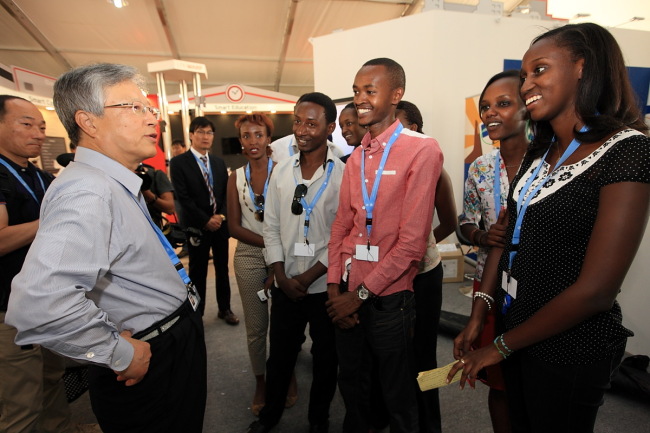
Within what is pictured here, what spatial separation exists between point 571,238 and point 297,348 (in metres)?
1.48

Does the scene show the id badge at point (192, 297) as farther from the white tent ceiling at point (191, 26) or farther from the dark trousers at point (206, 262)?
the white tent ceiling at point (191, 26)

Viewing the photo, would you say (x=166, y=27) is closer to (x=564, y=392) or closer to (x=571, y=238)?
(x=571, y=238)

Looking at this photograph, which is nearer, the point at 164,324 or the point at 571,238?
the point at 571,238

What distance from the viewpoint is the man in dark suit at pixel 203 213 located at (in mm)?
3387

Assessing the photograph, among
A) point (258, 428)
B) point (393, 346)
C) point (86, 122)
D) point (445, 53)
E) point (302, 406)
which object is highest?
point (445, 53)

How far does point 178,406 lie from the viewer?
1.20m

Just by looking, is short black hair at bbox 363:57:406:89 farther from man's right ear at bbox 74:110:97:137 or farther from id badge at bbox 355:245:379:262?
man's right ear at bbox 74:110:97:137

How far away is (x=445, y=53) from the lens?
4.36 m

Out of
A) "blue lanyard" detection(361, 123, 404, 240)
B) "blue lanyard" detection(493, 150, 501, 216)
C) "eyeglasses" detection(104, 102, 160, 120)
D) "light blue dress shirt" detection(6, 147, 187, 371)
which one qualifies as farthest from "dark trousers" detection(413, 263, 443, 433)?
"eyeglasses" detection(104, 102, 160, 120)

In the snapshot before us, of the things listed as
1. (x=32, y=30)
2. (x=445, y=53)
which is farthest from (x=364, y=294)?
(x=32, y=30)

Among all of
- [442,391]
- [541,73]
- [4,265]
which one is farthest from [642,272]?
[4,265]

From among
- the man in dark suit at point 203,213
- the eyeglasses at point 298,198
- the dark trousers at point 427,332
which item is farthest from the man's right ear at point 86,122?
the man in dark suit at point 203,213

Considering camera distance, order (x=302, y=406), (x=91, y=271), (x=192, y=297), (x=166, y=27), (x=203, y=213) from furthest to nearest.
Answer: (x=166, y=27), (x=203, y=213), (x=302, y=406), (x=192, y=297), (x=91, y=271)

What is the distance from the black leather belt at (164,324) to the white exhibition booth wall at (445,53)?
160 inches
